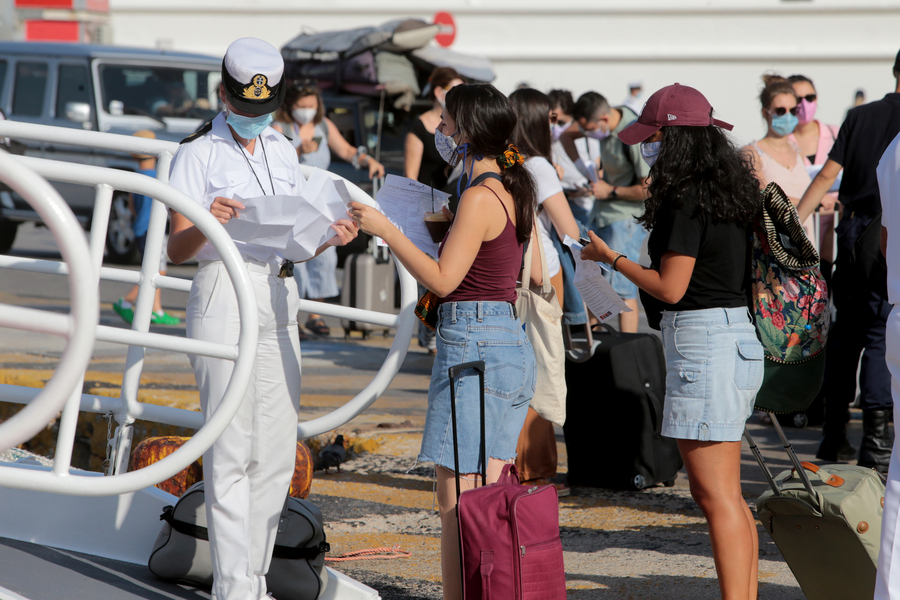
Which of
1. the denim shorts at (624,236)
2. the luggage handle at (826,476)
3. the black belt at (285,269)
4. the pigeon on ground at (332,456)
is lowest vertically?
the pigeon on ground at (332,456)

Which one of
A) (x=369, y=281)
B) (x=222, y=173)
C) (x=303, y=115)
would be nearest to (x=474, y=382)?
(x=222, y=173)

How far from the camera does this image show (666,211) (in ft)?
10.2

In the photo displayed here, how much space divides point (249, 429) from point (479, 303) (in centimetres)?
75

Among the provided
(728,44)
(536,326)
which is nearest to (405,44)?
(536,326)

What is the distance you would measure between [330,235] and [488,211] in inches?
17.9

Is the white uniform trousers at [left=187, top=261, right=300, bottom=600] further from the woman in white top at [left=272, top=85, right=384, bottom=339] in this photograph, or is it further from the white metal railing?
the woman in white top at [left=272, top=85, right=384, bottom=339]

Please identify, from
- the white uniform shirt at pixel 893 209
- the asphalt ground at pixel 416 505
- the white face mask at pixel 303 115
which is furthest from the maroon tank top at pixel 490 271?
the white face mask at pixel 303 115

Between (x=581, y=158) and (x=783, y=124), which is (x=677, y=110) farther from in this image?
(x=581, y=158)

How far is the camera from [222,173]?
2947 mm

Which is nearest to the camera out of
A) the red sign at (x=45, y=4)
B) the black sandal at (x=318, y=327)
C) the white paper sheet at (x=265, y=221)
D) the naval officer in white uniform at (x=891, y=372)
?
the naval officer in white uniform at (x=891, y=372)

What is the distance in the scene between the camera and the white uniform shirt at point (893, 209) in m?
2.51

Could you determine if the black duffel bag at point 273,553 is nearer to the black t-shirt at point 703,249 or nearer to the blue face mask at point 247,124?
the blue face mask at point 247,124

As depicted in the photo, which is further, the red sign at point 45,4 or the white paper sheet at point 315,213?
the red sign at point 45,4

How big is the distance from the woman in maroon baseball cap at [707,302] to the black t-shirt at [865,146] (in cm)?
210
